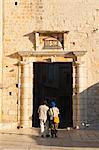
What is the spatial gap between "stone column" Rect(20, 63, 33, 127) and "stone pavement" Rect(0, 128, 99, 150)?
A: 1.94 feet

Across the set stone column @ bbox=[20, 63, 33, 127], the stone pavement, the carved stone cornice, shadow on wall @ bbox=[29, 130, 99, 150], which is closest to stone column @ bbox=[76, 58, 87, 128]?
the carved stone cornice

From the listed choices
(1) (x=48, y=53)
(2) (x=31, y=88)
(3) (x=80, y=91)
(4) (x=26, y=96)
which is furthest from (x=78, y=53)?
(4) (x=26, y=96)

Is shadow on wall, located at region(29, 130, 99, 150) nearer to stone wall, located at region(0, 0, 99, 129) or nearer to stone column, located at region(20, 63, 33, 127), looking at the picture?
stone column, located at region(20, 63, 33, 127)

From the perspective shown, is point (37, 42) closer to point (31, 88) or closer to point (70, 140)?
point (31, 88)

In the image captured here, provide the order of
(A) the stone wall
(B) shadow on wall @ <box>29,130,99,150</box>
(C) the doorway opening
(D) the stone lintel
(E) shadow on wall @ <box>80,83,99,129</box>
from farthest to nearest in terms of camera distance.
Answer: (C) the doorway opening → (A) the stone wall → (D) the stone lintel → (E) shadow on wall @ <box>80,83,99,129</box> → (B) shadow on wall @ <box>29,130,99,150</box>

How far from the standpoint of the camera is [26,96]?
635 inches

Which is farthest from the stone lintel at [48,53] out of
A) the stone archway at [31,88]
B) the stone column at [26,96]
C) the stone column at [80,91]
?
the stone column at [26,96]

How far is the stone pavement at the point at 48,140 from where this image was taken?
11.1 metres

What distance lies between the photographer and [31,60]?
643 inches

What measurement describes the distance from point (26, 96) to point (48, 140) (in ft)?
12.6

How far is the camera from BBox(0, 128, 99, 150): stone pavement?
36.4 feet

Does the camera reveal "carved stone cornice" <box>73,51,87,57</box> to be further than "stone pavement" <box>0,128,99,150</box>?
Yes

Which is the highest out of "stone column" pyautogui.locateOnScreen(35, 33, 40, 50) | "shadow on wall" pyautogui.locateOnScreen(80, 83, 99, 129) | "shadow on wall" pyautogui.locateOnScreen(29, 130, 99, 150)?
"stone column" pyautogui.locateOnScreen(35, 33, 40, 50)

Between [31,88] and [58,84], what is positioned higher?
[31,88]
